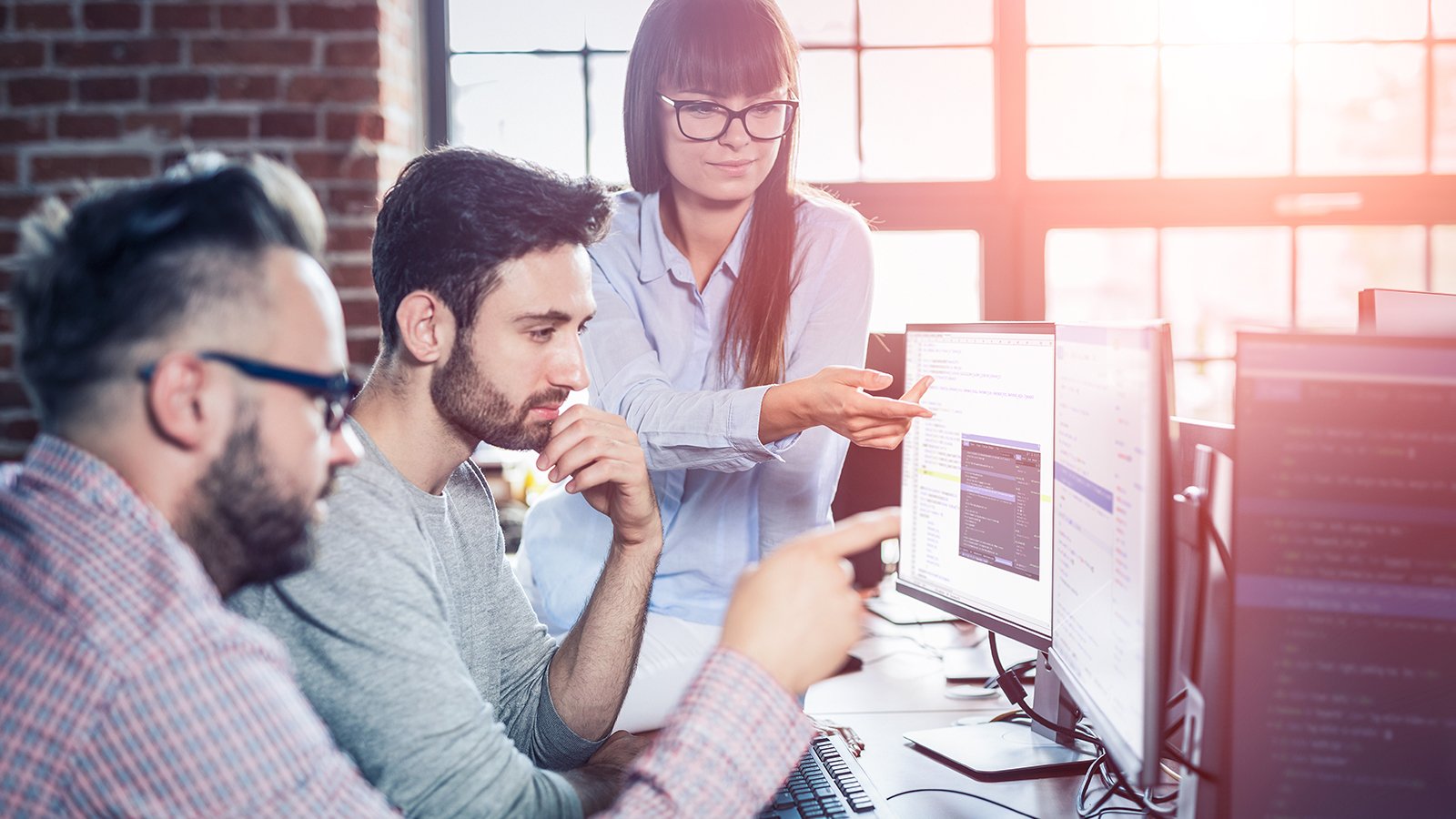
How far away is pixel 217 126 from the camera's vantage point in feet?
8.05

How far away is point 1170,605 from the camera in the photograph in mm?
887

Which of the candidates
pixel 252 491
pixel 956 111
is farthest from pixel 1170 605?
pixel 956 111

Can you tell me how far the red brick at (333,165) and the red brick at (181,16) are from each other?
0.35 m

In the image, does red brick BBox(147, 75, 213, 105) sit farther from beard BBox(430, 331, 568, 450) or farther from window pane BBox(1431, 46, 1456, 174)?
window pane BBox(1431, 46, 1456, 174)

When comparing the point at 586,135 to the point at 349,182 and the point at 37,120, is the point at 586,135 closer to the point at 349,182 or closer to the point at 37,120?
the point at 349,182

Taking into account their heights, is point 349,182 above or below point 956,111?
below

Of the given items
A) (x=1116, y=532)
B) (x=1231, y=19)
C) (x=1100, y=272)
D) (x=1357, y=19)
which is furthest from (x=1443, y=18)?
(x=1116, y=532)

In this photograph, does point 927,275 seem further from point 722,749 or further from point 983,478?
point 722,749

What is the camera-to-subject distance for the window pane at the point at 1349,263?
2982mm

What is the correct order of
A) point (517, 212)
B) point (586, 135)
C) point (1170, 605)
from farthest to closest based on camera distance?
1. point (586, 135)
2. point (517, 212)
3. point (1170, 605)

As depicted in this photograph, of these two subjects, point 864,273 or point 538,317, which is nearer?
point 538,317

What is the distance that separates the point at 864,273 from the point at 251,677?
1.28 m

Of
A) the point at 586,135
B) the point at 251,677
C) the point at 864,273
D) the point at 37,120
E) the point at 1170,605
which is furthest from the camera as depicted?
the point at 586,135

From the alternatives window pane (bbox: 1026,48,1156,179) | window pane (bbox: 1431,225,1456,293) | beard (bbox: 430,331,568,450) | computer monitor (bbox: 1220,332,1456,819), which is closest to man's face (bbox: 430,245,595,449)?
beard (bbox: 430,331,568,450)
